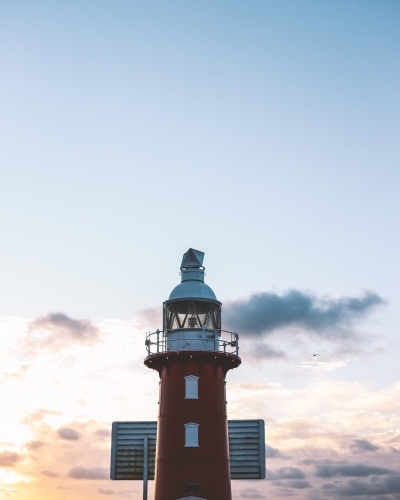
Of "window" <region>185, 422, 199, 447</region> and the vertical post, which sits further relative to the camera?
the vertical post

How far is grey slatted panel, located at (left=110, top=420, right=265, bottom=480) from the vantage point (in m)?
45.6

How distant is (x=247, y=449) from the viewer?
151 ft

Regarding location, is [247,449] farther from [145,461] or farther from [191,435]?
[191,435]

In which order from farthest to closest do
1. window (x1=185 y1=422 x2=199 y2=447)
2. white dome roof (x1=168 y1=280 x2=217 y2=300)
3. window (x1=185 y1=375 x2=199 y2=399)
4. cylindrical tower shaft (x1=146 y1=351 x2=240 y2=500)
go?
white dome roof (x1=168 y1=280 x2=217 y2=300) < window (x1=185 y1=375 x2=199 y2=399) < window (x1=185 y1=422 x2=199 y2=447) < cylindrical tower shaft (x1=146 y1=351 x2=240 y2=500)

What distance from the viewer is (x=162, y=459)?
37.2 meters

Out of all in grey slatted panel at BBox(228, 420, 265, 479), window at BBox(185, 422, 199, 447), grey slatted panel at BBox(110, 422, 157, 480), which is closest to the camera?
window at BBox(185, 422, 199, 447)

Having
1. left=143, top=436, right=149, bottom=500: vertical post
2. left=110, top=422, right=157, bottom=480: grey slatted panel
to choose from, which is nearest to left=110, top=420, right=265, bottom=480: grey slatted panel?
left=110, top=422, right=157, bottom=480: grey slatted panel

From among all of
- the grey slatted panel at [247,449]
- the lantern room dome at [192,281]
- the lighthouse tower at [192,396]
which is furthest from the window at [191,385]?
the grey slatted panel at [247,449]

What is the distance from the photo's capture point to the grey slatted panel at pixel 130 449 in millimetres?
47094

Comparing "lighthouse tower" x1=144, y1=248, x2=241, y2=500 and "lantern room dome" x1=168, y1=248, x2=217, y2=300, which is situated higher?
"lantern room dome" x1=168, y1=248, x2=217, y2=300

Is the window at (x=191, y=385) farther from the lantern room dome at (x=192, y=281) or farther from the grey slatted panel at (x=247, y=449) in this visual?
the grey slatted panel at (x=247, y=449)

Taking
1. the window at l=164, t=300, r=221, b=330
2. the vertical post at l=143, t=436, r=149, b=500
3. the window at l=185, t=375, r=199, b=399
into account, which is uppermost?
the window at l=164, t=300, r=221, b=330

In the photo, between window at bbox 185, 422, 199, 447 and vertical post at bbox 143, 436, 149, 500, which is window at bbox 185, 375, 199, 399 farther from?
vertical post at bbox 143, 436, 149, 500

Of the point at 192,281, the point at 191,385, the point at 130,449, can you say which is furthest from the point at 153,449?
the point at 192,281
